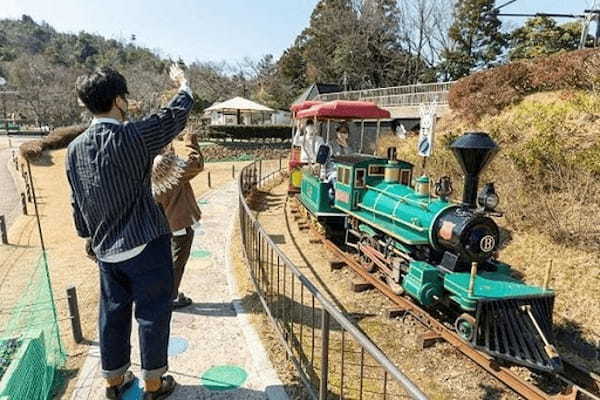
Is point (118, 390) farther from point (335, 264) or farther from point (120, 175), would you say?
point (335, 264)

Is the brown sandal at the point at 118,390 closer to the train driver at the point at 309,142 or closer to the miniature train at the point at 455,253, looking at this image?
the miniature train at the point at 455,253

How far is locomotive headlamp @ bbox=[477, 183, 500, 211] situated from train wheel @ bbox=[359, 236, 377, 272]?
196cm

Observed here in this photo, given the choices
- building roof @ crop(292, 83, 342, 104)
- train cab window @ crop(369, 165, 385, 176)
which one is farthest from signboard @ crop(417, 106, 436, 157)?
building roof @ crop(292, 83, 342, 104)

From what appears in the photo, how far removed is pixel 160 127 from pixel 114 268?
0.87 metres

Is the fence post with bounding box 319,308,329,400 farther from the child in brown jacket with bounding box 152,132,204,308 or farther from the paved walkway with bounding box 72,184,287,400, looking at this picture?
the child in brown jacket with bounding box 152,132,204,308

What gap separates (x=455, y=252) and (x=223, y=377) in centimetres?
283

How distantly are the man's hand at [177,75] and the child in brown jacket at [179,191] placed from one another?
3.17 ft

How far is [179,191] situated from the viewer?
3.82 m

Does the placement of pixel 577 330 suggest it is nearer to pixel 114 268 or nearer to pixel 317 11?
pixel 114 268

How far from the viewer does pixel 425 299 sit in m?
4.38

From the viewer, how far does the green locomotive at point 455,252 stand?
3.64 meters

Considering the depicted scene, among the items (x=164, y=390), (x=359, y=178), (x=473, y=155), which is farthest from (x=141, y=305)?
(x=359, y=178)

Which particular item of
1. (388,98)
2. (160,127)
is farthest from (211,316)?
(388,98)

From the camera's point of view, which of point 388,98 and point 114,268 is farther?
point 388,98
